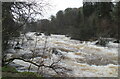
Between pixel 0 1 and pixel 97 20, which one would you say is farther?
pixel 97 20

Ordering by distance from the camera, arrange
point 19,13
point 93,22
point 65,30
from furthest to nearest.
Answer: point 65,30 < point 93,22 < point 19,13

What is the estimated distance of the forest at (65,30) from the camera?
529 cm

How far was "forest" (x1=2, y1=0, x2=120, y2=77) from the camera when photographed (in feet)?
17.4

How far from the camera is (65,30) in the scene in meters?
33.3

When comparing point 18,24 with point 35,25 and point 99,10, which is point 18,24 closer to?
point 35,25

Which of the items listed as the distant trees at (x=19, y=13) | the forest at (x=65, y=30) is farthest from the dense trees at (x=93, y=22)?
the distant trees at (x=19, y=13)

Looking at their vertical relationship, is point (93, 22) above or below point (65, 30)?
above

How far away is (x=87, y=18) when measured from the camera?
30.9 m

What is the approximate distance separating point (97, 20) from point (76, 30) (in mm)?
4497

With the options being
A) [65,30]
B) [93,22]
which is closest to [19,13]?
[93,22]

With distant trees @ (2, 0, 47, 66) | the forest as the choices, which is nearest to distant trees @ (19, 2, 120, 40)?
the forest

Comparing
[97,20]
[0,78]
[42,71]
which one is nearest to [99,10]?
[97,20]

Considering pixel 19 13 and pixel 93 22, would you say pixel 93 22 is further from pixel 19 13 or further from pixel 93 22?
pixel 19 13

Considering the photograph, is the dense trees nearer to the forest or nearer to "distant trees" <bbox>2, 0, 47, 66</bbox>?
the forest
